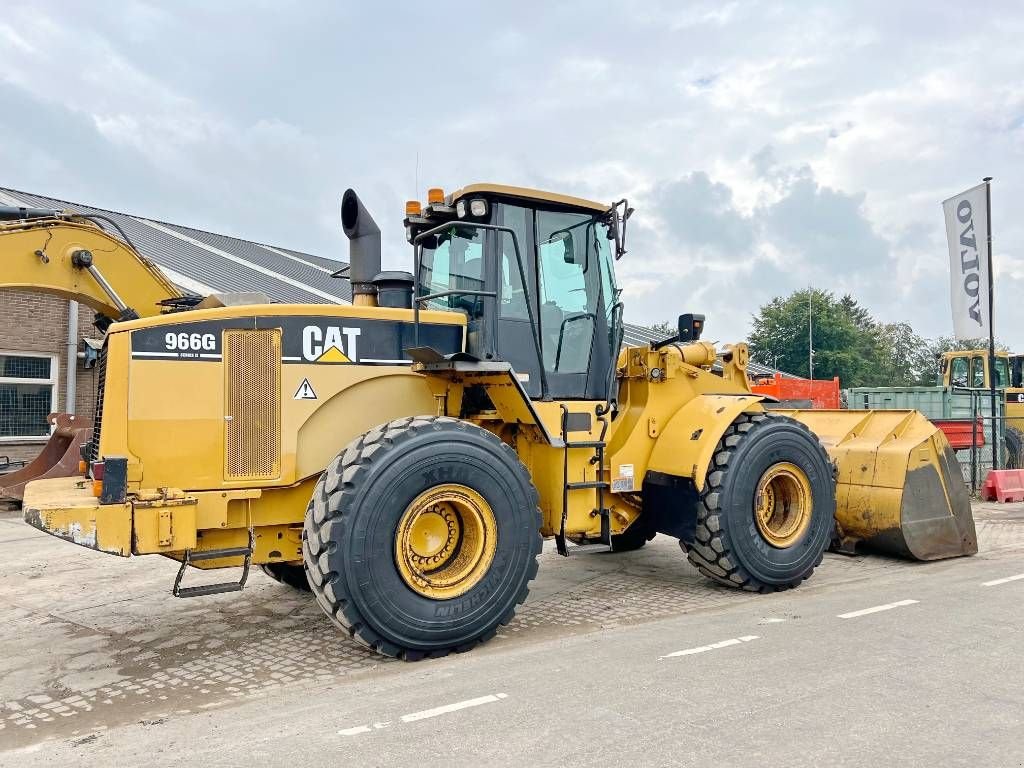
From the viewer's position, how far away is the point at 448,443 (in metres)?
4.81

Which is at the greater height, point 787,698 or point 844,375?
point 844,375

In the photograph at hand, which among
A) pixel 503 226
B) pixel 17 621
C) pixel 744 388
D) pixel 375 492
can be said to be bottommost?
pixel 17 621

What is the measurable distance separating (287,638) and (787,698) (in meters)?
3.02

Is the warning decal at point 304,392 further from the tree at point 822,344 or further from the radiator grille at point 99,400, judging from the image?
the tree at point 822,344

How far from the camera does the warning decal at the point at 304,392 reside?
197 inches

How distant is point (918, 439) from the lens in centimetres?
764

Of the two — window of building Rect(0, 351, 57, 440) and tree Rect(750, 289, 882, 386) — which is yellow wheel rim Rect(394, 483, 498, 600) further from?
tree Rect(750, 289, 882, 386)

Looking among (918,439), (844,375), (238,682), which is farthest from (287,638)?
(844,375)

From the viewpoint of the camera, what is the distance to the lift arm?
639 cm

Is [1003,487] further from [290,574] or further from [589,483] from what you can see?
[290,574]

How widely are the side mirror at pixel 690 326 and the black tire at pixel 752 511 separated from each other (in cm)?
78

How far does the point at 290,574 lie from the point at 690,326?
3.55m

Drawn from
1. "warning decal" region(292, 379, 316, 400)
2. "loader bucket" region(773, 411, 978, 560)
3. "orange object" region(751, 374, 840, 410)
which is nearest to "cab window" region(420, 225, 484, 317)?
"warning decal" region(292, 379, 316, 400)

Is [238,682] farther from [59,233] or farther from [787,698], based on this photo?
[59,233]
